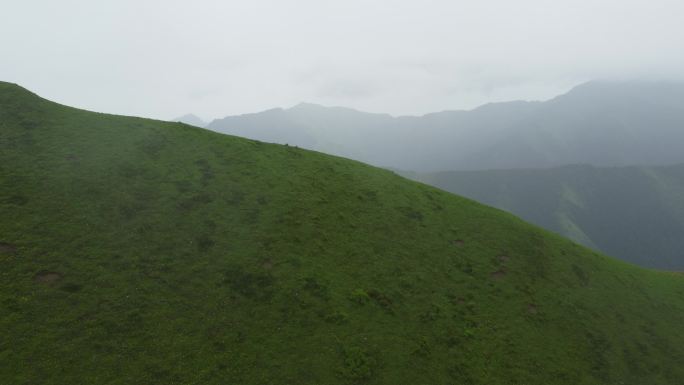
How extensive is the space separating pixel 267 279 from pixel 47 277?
13.3 meters

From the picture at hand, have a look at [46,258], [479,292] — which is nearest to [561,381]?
[479,292]

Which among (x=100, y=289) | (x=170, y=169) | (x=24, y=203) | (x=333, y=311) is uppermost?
(x=170, y=169)

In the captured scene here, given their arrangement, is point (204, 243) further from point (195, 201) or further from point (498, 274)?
point (498, 274)

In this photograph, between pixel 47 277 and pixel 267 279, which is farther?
pixel 267 279

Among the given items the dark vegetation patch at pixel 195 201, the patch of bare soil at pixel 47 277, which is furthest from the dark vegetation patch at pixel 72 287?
the dark vegetation patch at pixel 195 201

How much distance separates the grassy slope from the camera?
19.3 metres

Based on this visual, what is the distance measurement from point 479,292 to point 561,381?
26.3 ft

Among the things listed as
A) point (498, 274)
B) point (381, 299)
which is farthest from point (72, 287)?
point (498, 274)

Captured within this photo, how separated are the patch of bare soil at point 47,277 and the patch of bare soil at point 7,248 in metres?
2.87

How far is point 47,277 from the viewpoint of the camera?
2077cm

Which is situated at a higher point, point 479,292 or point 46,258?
point 46,258

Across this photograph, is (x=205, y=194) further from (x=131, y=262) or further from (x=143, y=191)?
(x=131, y=262)

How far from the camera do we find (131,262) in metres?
23.5

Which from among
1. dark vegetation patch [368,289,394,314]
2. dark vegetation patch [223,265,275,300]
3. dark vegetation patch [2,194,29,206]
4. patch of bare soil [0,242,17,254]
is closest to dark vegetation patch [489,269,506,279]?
dark vegetation patch [368,289,394,314]
